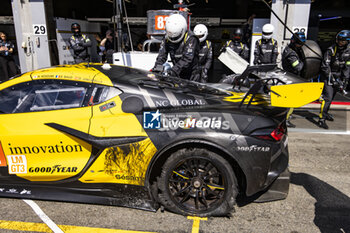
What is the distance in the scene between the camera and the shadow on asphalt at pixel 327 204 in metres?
2.68

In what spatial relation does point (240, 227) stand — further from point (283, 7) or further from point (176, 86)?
point (283, 7)

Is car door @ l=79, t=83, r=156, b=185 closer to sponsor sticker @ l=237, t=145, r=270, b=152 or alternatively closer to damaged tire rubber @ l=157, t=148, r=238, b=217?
damaged tire rubber @ l=157, t=148, r=238, b=217

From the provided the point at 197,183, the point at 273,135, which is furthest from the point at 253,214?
the point at 273,135

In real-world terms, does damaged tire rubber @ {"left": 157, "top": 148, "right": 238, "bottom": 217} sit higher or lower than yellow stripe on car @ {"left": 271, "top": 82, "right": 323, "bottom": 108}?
lower

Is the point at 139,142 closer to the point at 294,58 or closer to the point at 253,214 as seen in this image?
the point at 253,214

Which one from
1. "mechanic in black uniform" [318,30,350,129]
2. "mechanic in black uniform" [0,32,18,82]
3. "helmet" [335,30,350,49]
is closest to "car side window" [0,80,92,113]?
"mechanic in black uniform" [318,30,350,129]

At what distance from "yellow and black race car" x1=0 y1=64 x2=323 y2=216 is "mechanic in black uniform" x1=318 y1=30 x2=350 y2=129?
3.85 m

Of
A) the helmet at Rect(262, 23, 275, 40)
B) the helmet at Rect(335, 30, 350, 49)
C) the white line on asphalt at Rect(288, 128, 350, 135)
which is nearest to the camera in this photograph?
the white line on asphalt at Rect(288, 128, 350, 135)

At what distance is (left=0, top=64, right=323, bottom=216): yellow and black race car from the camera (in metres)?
2.64

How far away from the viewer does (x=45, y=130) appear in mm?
2801

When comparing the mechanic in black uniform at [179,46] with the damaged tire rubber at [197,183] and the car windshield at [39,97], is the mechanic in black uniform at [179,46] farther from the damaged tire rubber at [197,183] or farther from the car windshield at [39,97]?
the damaged tire rubber at [197,183]

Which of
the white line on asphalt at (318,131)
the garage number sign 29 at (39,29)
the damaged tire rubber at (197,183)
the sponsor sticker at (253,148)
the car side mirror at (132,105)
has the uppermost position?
the garage number sign 29 at (39,29)

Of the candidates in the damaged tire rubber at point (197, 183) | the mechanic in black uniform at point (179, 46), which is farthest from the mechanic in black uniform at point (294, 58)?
the damaged tire rubber at point (197, 183)

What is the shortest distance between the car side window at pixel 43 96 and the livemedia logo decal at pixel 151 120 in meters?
0.66
